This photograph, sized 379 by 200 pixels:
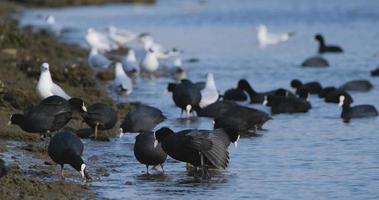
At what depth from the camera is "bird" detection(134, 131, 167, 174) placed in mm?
11914

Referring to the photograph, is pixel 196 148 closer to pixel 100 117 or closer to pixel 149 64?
pixel 100 117

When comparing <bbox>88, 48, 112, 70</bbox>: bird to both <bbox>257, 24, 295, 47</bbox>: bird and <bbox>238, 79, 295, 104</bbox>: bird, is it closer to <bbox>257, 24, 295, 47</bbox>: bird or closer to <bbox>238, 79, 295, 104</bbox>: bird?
<bbox>238, 79, 295, 104</bbox>: bird

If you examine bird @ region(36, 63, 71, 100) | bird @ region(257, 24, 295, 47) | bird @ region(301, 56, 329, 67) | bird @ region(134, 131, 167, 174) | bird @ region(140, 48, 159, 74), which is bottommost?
bird @ region(134, 131, 167, 174)

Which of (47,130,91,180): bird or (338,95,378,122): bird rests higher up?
(338,95,378,122): bird

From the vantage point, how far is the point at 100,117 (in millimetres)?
13969

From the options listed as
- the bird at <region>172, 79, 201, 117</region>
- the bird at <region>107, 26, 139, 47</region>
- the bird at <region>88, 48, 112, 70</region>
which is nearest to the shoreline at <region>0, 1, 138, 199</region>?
the bird at <region>88, 48, 112, 70</region>

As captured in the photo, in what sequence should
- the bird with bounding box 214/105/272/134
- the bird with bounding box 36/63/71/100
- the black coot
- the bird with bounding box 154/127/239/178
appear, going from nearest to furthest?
the bird with bounding box 154/127/239/178 → the bird with bounding box 36/63/71/100 → the bird with bounding box 214/105/272/134 → the black coot

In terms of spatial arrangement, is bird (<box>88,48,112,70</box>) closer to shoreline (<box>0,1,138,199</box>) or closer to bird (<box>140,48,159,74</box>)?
shoreline (<box>0,1,138,199</box>)

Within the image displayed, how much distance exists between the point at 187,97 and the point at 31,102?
116 inches

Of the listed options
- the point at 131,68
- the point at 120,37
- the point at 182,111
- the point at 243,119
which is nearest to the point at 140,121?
the point at 243,119

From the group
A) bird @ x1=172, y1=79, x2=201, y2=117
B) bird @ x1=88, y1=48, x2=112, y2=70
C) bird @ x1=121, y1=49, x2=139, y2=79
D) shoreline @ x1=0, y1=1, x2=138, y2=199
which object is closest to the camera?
shoreline @ x1=0, y1=1, x2=138, y2=199

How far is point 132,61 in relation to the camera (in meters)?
24.0

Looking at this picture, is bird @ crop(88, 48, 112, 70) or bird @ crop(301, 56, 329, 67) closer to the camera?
bird @ crop(88, 48, 112, 70)

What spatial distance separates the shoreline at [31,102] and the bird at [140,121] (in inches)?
20.0
